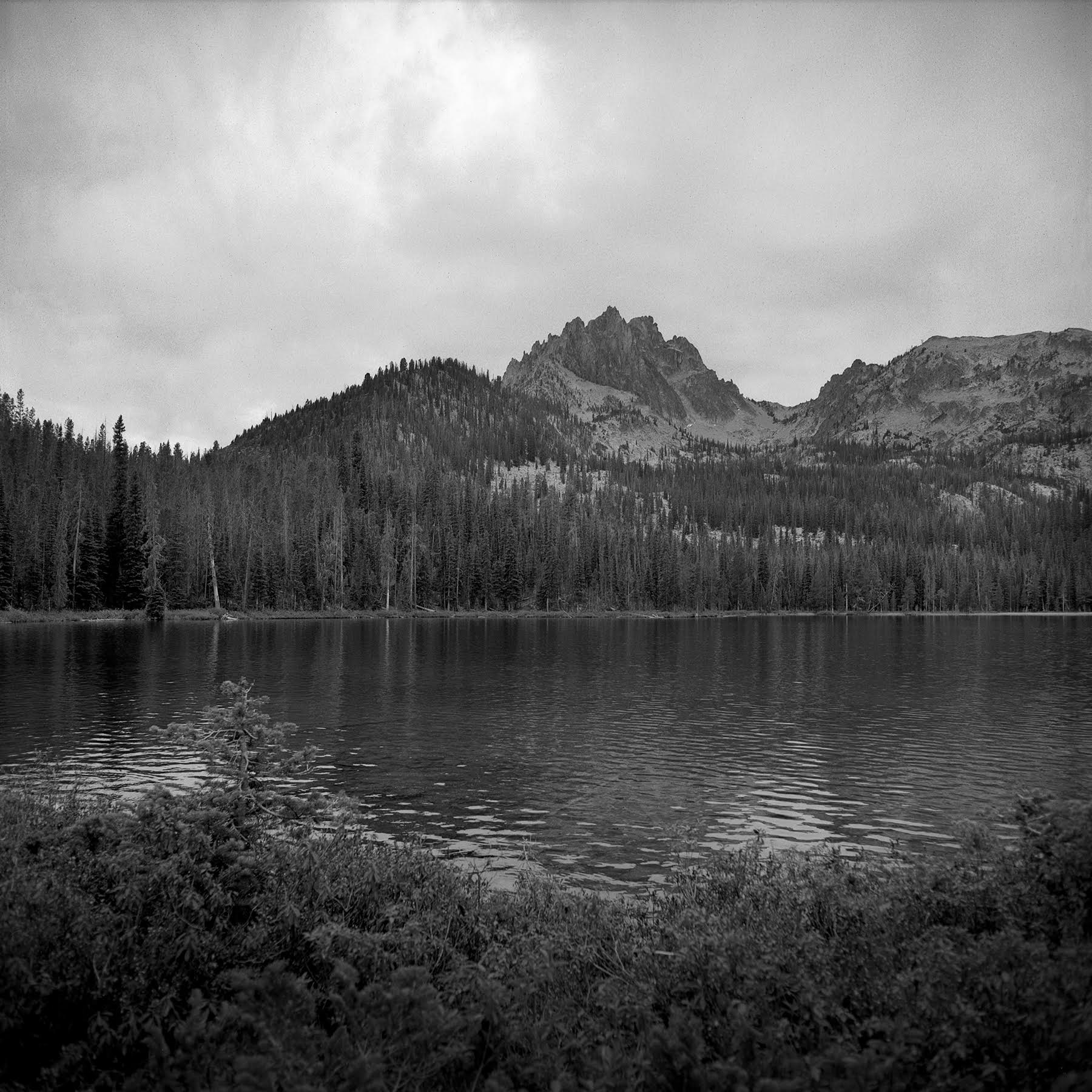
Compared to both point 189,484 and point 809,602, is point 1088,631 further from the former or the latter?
point 189,484

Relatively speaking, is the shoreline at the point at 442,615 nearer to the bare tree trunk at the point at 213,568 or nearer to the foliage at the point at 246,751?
the bare tree trunk at the point at 213,568

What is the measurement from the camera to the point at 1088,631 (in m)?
109

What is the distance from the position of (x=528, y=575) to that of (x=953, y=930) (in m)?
153

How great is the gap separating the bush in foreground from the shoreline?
10102 centimetres

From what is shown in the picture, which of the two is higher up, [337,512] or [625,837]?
[337,512]

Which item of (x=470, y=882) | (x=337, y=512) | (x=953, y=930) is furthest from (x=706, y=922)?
(x=337, y=512)

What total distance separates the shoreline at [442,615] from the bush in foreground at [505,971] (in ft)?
331

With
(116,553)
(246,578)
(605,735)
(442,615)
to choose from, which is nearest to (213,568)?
(246,578)

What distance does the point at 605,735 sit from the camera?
102ft

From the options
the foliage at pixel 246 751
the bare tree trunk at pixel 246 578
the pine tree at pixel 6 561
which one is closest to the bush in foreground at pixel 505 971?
the foliage at pixel 246 751

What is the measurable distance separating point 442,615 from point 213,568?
41.1 m

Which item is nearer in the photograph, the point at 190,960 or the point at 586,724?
the point at 190,960

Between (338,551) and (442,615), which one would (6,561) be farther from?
(442,615)

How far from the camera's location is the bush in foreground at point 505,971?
5.79 metres
